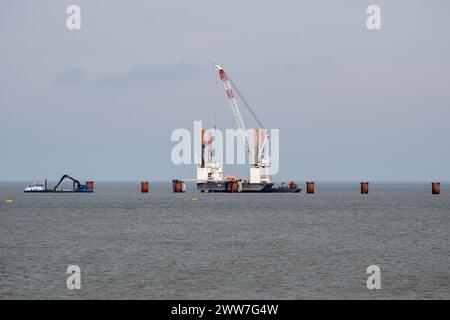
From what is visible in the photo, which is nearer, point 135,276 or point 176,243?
point 135,276

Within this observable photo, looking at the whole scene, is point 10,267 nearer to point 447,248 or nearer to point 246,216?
point 447,248

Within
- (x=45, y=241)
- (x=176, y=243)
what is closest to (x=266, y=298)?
(x=176, y=243)

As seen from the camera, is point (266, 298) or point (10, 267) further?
point (10, 267)

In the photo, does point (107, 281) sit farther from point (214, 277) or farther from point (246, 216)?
point (246, 216)

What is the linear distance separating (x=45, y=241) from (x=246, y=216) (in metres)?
48.2

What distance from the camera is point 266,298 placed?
39.3 meters

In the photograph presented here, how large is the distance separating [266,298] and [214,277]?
8.06 metres

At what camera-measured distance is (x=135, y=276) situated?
46.9 m

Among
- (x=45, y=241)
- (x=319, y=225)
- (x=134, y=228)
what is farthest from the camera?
(x=319, y=225)

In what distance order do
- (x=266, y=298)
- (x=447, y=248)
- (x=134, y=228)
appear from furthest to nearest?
(x=134, y=228) < (x=447, y=248) < (x=266, y=298)

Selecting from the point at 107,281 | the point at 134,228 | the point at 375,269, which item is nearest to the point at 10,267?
the point at 107,281

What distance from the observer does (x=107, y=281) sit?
44.8m
